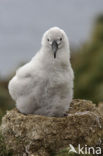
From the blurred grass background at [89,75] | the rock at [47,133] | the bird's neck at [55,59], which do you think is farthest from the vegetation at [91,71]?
the bird's neck at [55,59]

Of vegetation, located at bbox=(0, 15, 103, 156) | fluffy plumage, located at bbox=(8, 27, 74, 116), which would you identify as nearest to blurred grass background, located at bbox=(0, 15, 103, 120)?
vegetation, located at bbox=(0, 15, 103, 156)

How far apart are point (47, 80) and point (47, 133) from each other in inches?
37.1

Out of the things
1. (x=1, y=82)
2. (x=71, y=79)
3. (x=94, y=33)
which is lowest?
(x=71, y=79)

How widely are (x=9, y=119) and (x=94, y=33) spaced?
27.5 meters

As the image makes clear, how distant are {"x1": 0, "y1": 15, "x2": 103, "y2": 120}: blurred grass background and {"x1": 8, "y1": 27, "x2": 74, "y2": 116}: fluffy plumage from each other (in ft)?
32.3

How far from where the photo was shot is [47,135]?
9.12 metres

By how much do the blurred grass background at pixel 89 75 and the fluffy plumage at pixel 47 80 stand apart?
388 inches

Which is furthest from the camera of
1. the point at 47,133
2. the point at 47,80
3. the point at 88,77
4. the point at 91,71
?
the point at 91,71

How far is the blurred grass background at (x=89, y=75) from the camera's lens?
72.7 ft

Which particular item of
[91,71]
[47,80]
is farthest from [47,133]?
[91,71]

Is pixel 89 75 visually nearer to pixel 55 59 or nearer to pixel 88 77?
pixel 88 77

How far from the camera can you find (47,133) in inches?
360

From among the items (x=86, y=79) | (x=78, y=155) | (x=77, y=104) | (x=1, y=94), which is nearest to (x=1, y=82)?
(x=86, y=79)

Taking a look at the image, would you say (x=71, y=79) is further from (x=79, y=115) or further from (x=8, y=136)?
(x=8, y=136)
